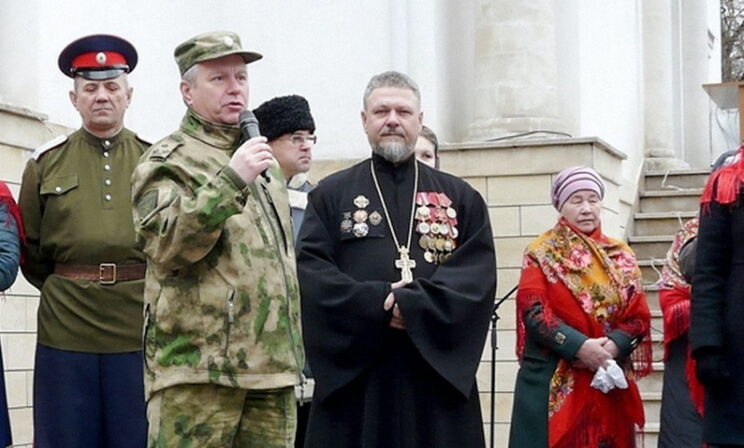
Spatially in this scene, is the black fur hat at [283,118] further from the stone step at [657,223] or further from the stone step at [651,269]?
the stone step at [657,223]

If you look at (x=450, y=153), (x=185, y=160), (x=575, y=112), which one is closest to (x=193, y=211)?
(x=185, y=160)

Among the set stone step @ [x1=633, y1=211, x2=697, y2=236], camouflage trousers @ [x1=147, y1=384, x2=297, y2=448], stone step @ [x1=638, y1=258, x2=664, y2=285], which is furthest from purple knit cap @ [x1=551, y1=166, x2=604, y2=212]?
stone step @ [x1=633, y1=211, x2=697, y2=236]

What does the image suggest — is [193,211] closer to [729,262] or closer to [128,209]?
[128,209]

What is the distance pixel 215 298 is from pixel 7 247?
1429 mm

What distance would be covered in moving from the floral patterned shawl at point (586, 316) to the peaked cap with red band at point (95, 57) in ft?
7.53

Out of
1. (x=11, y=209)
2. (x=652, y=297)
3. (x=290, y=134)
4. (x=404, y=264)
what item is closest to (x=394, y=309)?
(x=404, y=264)

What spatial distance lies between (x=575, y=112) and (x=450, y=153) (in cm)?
111

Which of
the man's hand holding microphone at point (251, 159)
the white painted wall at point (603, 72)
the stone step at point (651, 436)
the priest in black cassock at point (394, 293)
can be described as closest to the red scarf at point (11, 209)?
the priest in black cassock at point (394, 293)

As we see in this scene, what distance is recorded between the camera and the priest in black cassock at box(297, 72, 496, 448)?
521 cm

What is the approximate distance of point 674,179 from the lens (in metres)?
14.0

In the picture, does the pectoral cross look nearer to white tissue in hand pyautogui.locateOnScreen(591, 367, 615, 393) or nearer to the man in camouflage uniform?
the man in camouflage uniform

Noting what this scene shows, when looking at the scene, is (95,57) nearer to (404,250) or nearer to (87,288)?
(87,288)

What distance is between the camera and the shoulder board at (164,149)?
4.45 meters

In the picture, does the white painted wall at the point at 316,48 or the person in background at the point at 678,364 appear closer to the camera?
the person in background at the point at 678,364
